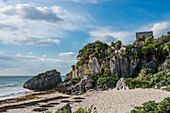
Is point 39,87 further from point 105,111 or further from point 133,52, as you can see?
point 105,111

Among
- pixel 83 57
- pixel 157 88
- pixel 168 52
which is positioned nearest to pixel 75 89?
pixel 157 88

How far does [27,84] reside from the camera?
3578cm

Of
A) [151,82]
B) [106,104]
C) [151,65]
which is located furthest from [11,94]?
[151,65]

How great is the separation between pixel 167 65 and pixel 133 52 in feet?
23.7

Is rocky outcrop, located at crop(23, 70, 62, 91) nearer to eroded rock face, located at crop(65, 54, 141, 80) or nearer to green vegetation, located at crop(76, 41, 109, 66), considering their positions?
green vegetation, located at crop(76, 41, 109, 66)

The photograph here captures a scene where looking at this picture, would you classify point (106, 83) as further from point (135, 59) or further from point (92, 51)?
point (92, 51)

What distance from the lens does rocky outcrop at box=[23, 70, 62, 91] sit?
3578 centimetres

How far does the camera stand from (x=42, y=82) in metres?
36.1

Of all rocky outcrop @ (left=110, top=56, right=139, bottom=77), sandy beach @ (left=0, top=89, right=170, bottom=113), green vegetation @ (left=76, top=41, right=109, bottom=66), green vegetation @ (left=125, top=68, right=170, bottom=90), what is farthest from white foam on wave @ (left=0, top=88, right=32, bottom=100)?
green vegetation @ (left=125, top=68, right=170, bottom=90)

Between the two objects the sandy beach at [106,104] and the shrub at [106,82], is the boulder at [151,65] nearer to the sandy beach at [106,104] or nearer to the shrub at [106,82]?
the shrub at [106,82]

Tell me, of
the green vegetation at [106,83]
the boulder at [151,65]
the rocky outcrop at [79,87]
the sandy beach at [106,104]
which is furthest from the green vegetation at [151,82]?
the rocky outcrop at [79,87]

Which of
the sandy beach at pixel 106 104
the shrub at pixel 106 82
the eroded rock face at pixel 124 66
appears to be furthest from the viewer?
the eroded rock face at pixel 124 66

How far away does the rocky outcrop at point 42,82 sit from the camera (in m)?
35.8

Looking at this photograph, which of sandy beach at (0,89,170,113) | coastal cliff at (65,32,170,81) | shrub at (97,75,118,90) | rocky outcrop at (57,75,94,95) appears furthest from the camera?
coastal cliff at (65,32,170,81)
